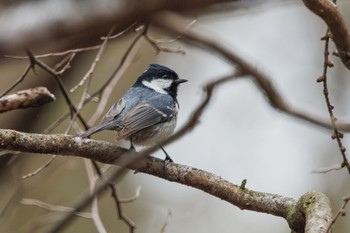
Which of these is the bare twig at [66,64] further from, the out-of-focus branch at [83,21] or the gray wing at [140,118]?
the out-of-focus branch at [83,21]

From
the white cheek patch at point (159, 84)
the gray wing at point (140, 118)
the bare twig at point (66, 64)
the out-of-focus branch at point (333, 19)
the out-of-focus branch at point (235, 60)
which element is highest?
the out-of-focus branch at point (235, 60)

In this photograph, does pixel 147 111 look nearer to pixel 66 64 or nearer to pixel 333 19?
pixel 66 64

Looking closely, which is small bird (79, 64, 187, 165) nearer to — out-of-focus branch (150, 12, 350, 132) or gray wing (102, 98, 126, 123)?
gray wing (102, 98, 126, 123)

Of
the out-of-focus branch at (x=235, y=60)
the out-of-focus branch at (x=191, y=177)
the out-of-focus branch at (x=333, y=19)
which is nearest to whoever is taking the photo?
the out-of-focus branch at (x=235, y=60)

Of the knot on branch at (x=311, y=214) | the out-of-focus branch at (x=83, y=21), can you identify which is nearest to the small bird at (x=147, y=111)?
the knot on branch at (x=311, y=214)

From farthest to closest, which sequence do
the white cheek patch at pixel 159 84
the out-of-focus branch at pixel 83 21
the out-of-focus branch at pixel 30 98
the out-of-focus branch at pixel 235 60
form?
the white cheek patch at pixel 159 84, the out-of-focus branch at pixel 30 98, the out-of-focus branch at pixel 235 60, the out-of-focus branch at pixel 83 21

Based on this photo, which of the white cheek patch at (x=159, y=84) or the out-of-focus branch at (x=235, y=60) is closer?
the out-of-focus branch at (x=235, y=60)

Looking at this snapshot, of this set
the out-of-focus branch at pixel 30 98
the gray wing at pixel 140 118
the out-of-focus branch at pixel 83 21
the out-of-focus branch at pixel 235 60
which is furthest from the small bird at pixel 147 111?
the out-of-focus branch at pixel 83 21

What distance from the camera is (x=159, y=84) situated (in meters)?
4.54

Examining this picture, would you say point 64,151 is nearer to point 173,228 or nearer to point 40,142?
point 40,142

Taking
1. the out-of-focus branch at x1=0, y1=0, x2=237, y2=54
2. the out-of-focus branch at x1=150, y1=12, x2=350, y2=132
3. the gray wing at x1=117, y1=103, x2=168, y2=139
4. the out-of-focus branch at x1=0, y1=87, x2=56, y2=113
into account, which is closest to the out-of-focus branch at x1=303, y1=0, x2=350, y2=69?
the out-of-focus branch at x1=150, y1=12, x2=350, y2=132

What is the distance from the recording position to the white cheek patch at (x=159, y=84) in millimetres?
4461

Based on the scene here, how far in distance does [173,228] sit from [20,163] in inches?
168

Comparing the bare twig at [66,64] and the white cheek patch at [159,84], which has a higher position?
the bare twig at [66,64]
